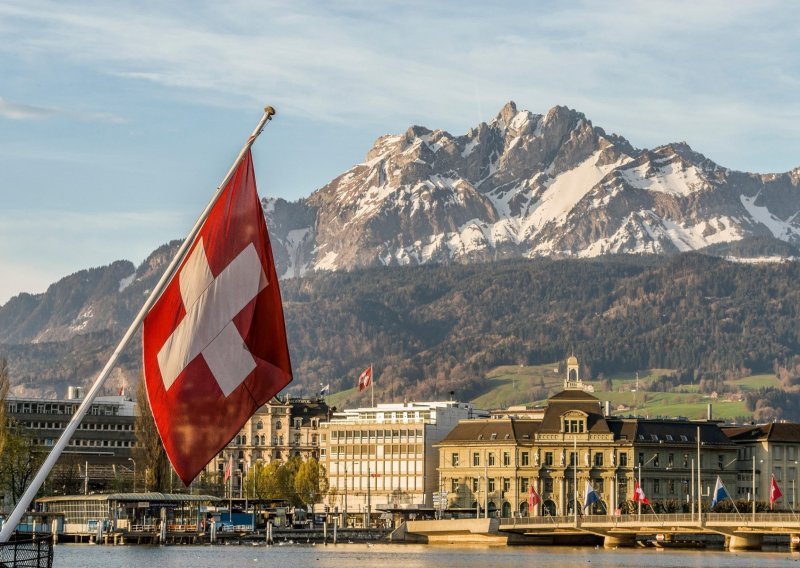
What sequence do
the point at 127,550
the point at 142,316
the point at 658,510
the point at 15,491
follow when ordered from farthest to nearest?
the point at 658,510, the point at 15,491, the point at 127,550, the point at 142,316

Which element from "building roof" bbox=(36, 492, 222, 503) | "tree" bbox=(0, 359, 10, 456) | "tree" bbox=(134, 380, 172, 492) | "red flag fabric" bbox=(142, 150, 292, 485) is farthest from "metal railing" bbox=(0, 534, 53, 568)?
"tree" bbox=(134, 380, 172, 492)

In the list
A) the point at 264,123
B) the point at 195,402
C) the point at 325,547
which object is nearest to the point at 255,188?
the point at 264,123

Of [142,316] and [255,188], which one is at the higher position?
[255,188]

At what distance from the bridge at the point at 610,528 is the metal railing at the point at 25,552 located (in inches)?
4286

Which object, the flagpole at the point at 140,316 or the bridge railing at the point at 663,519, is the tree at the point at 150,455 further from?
the flagpole at the point at 140,316

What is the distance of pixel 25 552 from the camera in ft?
110

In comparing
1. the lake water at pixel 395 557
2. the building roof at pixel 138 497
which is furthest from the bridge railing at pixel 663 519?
the building roof at pixel 138 497

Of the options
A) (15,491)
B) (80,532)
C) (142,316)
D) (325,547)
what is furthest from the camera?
(15,491)

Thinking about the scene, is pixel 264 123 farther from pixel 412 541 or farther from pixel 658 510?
pixel 658 510

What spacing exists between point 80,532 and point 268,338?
458 feet

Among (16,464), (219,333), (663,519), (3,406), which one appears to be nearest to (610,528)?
(663,519)

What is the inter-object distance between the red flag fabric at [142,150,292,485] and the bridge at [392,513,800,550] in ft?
361

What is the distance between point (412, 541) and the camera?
172 m

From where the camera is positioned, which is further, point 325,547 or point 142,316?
point 325,547
